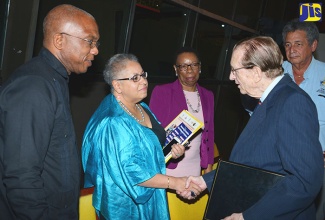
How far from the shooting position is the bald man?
4.15 ft

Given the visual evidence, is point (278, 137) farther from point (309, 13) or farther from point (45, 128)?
point (309, 13)

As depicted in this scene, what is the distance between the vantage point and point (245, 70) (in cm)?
157

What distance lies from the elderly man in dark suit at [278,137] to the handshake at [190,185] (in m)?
0.50

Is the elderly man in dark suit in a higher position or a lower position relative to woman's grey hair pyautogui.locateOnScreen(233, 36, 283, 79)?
lower

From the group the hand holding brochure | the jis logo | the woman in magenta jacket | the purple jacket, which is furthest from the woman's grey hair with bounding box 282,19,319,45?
the hand holding brochure

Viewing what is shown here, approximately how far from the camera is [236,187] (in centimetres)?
147

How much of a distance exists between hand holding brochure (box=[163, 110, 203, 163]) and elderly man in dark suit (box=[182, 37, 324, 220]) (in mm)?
642

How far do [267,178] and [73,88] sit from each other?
2.51m

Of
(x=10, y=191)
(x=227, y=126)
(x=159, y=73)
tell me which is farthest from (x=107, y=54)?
(x=227, y=126)

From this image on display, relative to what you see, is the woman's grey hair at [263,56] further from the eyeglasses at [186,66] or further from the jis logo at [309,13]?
the jis logo at [309,13]

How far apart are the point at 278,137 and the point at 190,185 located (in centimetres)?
90

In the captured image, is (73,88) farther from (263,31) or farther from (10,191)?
(263,31)

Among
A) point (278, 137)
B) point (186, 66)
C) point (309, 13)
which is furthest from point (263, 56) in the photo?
point (309, 13)

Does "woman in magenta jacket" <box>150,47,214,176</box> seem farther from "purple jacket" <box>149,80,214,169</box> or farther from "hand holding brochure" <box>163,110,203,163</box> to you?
"hand holding brochure" <box>163,110,203,163</box>
